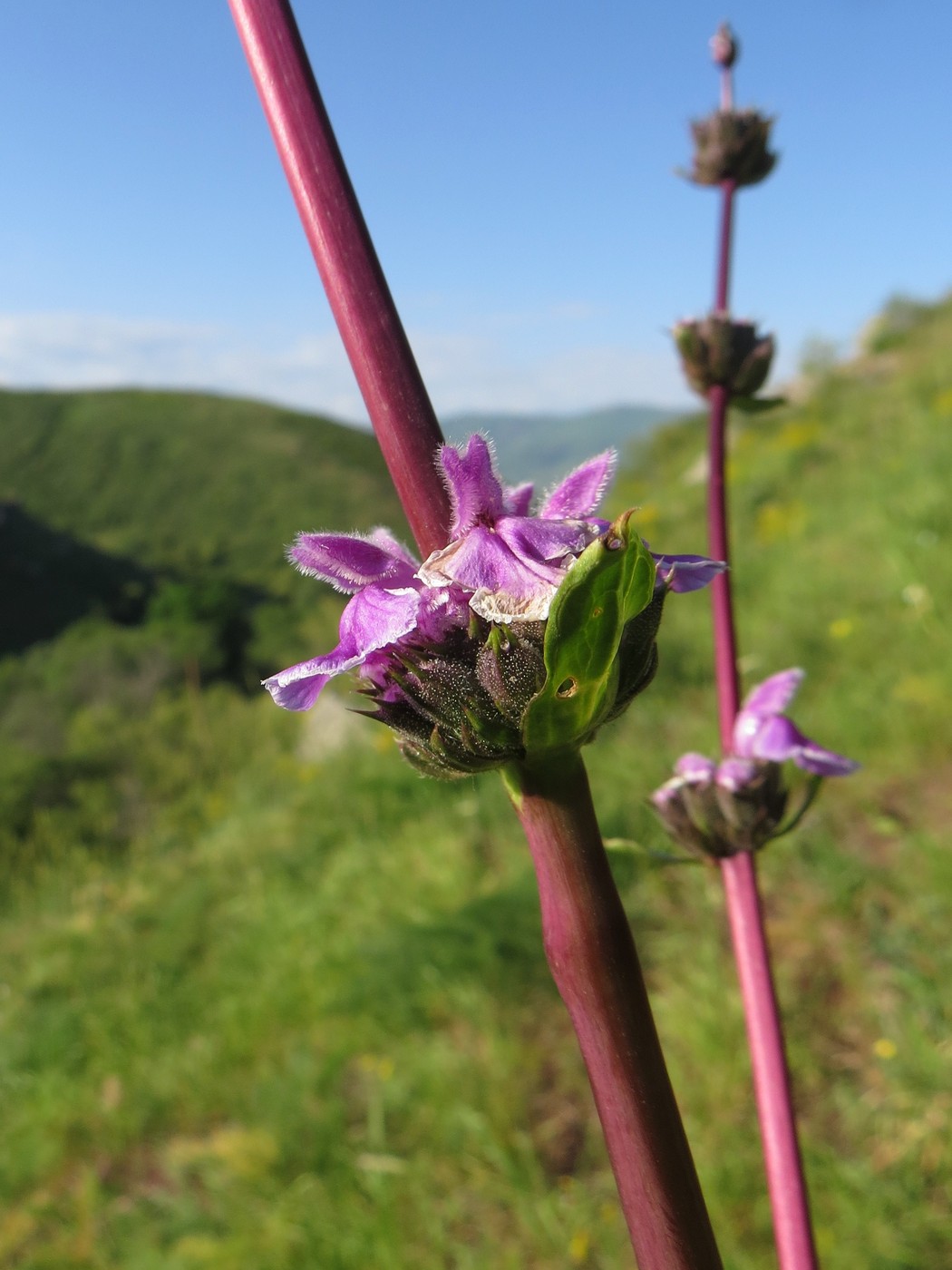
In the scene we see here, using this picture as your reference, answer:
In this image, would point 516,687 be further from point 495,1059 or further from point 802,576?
point 802,576

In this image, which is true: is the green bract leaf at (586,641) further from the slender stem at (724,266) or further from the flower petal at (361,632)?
the slender stem at (724,266)

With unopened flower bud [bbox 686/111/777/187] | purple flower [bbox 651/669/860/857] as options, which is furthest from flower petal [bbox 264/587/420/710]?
unopened flower bud [bbox 686/111/777/187]

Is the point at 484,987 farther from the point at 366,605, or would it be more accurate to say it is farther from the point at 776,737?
the point at 366,605

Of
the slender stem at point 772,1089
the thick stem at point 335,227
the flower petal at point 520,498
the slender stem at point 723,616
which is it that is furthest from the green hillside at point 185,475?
the thick stem at point 335,227

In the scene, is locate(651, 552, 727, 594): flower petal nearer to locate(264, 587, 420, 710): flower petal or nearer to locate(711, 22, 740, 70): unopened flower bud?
locate(264, 587, 420, 710): flower petal

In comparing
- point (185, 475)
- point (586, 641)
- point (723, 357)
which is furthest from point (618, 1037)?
point (185, 475)
